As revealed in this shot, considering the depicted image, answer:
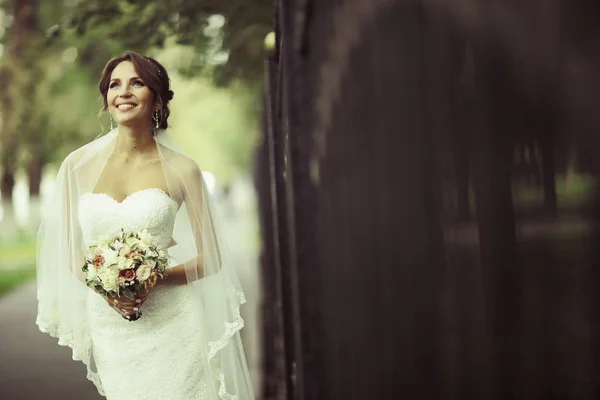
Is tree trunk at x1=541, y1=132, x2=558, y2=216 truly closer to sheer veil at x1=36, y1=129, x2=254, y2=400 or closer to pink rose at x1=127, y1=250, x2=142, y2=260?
pink rose at x1=127, y1=250, x2=142, y2=260

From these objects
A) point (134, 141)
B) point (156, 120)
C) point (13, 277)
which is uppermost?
point (156, 120)

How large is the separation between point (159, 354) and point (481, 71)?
3485 millimetres

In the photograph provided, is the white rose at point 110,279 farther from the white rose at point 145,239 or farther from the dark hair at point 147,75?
the dark hair at point 147,75

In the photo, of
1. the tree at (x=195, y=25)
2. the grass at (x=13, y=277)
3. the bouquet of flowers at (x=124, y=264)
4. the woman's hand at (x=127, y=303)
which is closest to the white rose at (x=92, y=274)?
the bouquet of flowers at (x=124, y=264)

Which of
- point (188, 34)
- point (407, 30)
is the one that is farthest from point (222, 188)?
point (407, 30)

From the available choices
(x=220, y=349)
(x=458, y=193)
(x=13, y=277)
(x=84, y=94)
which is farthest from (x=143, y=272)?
(x=13, y=277)

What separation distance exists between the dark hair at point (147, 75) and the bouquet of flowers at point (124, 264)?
0.75 metres

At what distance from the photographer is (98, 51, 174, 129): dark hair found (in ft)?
13.1

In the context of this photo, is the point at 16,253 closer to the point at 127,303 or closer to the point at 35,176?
the point at 35,176

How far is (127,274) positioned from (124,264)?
0.05 metres

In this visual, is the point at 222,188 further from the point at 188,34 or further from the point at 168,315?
the point at 168,315

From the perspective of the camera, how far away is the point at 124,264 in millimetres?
3555

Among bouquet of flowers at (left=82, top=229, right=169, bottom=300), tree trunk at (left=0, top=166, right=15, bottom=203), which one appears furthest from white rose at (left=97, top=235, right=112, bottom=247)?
tree trunk at (left=0, top=166, right=15, bottom=203)

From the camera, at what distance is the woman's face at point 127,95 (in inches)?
156
